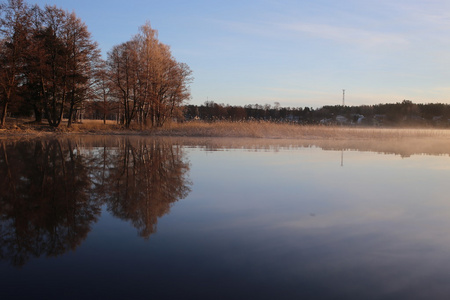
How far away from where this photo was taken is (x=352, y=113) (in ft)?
362

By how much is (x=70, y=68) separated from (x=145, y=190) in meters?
31.7

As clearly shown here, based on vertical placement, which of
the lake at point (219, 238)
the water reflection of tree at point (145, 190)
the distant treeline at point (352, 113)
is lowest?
the lake at point (219, 238)

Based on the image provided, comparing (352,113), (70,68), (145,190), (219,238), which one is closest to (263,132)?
(70,68)

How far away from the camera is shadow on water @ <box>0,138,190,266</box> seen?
449 cm

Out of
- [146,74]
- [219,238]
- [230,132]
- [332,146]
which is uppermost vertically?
[146,74]

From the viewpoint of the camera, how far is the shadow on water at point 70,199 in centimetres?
449

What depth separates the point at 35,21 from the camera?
3341cm

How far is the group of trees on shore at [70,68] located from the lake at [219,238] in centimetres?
2713

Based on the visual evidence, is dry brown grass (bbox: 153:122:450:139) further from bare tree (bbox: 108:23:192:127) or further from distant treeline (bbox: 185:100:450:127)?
distant treeline (bbox: 185:100:450:127)

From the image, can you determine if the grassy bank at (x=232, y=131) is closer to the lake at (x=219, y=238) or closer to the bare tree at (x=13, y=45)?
the bare tree at (x=13, y=45)

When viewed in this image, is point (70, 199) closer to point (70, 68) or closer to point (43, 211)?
point (43, 211)

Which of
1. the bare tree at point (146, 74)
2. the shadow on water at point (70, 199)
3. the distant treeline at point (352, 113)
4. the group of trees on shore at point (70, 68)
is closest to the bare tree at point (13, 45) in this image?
the group of trees on shore at point (70, 68)

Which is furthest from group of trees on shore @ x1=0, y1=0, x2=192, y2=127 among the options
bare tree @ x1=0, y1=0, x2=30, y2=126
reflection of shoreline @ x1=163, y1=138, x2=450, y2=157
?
reflection of shoreline @ x1=163, y1=138, x2=450, y2=157

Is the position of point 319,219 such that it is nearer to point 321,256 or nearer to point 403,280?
point 321,256
